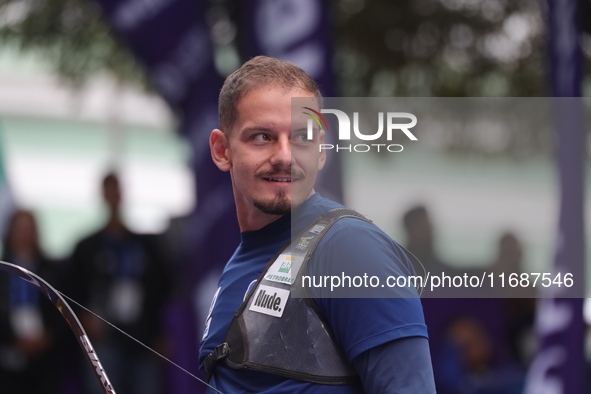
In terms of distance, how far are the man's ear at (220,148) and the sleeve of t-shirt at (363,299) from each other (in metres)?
0.22

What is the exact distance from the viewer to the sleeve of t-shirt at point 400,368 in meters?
1.28

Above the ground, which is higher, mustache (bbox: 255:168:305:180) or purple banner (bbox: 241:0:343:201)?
purple banner (bbox: 241:0:343:201)

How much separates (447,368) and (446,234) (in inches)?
29.6

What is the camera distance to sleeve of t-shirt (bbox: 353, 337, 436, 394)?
1.28 meters

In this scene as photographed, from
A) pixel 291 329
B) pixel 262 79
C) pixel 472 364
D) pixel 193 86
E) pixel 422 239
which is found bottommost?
pixel 472 364

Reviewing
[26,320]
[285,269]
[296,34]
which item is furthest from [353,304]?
[26,320]

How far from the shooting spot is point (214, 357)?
4.67ft

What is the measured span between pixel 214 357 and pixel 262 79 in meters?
0.46

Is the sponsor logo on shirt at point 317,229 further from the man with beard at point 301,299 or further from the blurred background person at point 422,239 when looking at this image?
the blurred background person at point 422,239

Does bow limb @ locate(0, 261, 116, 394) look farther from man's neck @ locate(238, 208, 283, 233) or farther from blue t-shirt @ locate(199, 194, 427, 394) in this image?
man's neck @ locate(238, 208, 283, 233)

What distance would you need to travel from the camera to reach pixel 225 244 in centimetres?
374

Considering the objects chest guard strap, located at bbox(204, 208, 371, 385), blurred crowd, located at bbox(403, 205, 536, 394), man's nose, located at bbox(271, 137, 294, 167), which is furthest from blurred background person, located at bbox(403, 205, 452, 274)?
man's nose, located at bbox(271, 137, 294, 167)

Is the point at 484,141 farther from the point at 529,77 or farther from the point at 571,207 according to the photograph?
the point at 529,77

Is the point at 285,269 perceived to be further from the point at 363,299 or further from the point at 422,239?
the point at 422,239
